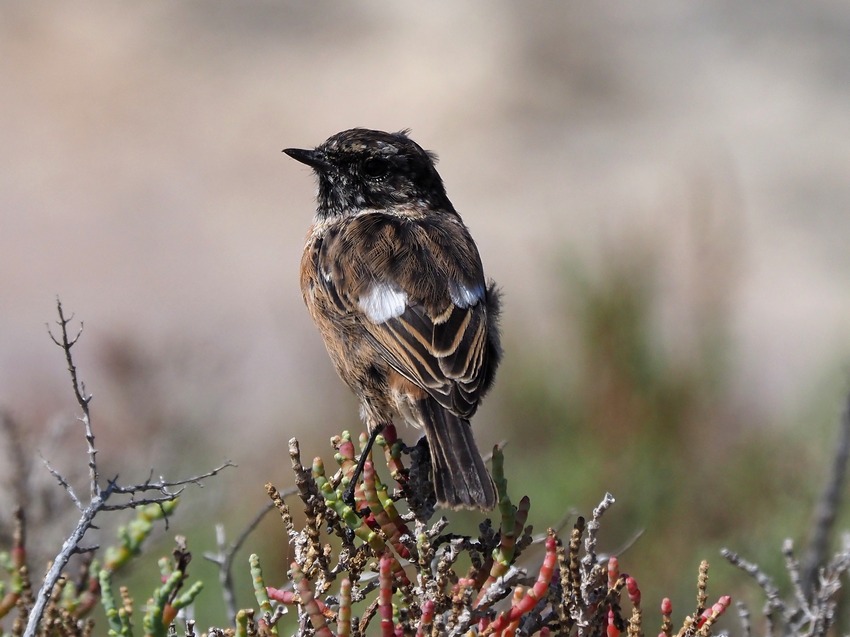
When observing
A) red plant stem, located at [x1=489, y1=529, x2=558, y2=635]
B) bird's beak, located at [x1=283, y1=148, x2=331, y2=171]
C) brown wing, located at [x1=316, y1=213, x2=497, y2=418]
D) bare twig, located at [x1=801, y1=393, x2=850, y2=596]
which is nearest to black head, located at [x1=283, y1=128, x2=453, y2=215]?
bird's beak, located at [x1=283, y1=148, x2=331, y2=171]

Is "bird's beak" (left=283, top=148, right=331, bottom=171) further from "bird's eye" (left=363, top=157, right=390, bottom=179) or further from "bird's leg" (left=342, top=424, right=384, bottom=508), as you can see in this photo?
"bird's leg" (left=342, top=424, right=384, bottom=508)

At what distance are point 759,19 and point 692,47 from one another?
3.68 ft

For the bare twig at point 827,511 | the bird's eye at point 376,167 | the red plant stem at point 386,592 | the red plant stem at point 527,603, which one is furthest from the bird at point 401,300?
the bare twig at point 827,511

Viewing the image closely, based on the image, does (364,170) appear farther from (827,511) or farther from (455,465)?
(827,511)

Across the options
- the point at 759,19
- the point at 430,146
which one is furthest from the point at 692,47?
the point at 430,146

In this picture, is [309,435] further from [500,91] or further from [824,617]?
[500,91]

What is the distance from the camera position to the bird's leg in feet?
12.2

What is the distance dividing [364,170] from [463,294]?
40.7 inches

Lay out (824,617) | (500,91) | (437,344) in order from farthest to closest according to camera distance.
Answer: (500,91) → (437,344) → (824,617)

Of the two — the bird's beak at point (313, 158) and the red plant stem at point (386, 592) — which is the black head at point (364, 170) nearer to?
the bird's beak at point (313, 158)

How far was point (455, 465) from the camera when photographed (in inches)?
149

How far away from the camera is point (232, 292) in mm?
14695

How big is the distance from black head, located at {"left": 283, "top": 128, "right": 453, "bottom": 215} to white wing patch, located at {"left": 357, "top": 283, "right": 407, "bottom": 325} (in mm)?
811

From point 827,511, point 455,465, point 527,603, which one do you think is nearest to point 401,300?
point 455,465
